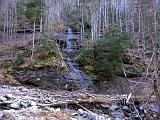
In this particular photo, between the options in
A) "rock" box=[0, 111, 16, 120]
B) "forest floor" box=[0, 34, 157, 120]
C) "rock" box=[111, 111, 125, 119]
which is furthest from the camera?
"rock" box=[111, 111, 125, 119]

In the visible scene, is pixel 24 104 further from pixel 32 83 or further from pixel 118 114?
pixel 32 83

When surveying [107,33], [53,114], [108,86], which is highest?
[107,33]

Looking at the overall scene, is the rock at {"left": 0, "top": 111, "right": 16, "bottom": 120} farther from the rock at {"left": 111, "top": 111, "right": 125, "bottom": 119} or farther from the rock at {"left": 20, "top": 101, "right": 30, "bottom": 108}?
the rock at {"left": 111, "top": 111, "right": 125, "bottom": 119}

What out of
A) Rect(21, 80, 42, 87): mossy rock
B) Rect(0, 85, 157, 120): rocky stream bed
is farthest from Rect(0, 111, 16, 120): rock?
Rect(21, 80, 42, 87): mossy rock

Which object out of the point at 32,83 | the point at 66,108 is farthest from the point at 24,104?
the point at 32,83

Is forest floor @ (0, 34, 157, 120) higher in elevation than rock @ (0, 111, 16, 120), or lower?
lower

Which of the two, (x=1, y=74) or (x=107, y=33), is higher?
(x=107, y=33)

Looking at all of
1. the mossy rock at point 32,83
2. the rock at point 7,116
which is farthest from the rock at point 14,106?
the mossy rock at point 32,83

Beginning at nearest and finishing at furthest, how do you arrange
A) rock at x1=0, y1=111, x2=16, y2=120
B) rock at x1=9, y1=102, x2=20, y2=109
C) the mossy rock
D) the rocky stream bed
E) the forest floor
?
rock at x1=0, y1=111, x2=16, y2=120
the rocky stream bed
the forest floor
rock at x1=9, y1=102, x2=20, y2=109
the mossy rock

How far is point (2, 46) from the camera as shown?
35750 mm

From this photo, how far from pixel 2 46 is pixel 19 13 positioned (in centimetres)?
1015

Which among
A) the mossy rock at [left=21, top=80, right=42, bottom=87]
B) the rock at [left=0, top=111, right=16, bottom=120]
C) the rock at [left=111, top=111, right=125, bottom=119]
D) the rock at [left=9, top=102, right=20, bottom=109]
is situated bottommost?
the mossy rock at [left=21, top=80, right=42, bottom=87]

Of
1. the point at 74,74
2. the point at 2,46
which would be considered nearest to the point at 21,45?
the point at 2,46

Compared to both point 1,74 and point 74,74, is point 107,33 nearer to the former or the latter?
point 74,74
